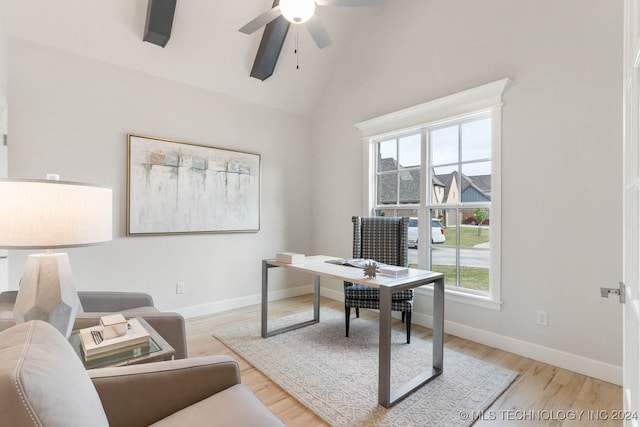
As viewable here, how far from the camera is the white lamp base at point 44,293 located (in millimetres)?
1193

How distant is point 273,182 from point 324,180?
0.73 m

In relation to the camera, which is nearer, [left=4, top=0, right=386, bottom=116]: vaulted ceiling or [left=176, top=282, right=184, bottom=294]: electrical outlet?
[left=4, top=0, right=386, bottom=116]: vaulted ceiling

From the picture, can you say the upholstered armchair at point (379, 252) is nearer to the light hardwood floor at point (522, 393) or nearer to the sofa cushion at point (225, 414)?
the light hardwood floor at point (522, 393)

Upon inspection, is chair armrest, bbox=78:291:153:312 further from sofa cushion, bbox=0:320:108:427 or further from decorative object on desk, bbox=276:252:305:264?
sofa cushion, bbox=0:320:108:427

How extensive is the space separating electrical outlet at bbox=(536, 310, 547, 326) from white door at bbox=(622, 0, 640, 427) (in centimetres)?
128

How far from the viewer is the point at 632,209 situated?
113cm

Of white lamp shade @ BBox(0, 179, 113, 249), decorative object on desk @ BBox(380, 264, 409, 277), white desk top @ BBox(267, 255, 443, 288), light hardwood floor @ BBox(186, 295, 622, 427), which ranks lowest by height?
light hardwood floor @ BBox(186, 295, 622, 427)

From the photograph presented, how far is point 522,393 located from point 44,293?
8.79 ft

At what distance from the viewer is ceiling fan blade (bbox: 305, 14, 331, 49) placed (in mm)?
2427

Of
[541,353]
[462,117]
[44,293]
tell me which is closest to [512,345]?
[541,353]

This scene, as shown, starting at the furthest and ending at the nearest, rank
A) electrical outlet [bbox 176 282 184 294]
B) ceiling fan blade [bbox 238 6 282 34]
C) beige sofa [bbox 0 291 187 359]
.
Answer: electrical outlet [bbox 176 282 184 294]
ceiling fan blade [bbox 238 6 282 34]
beige sofa [bbox 0 291 187 359]

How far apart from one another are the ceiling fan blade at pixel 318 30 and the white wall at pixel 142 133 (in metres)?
1.64

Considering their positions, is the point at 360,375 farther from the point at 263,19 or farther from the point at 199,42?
the point at 199,42

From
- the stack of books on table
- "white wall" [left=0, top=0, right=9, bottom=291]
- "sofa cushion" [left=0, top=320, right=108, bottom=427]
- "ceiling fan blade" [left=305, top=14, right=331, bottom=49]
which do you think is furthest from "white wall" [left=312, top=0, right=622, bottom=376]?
"white wall" [left=0, top=0, right=9, bottom=291]
